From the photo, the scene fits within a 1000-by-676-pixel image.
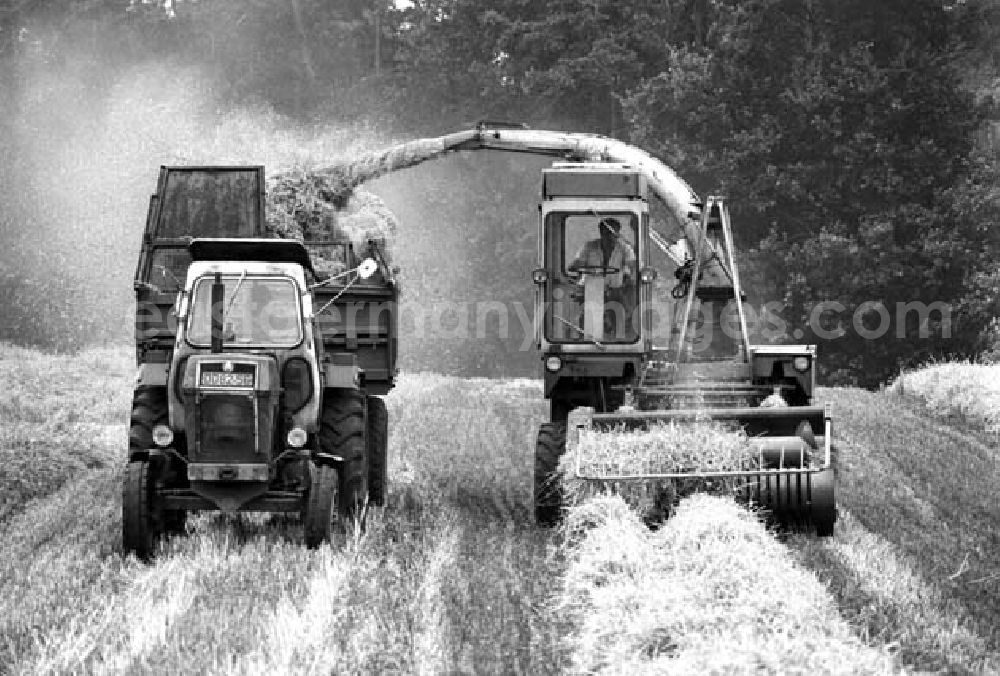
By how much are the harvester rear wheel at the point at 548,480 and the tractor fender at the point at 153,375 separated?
2.89 meters

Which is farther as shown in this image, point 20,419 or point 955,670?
point 20,419

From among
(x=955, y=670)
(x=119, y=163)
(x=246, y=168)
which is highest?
(x=119, y=163)

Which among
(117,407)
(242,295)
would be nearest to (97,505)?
(242,295)

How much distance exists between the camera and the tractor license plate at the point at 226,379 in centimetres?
1143

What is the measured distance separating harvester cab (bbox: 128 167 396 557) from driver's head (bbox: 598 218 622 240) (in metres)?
2.31

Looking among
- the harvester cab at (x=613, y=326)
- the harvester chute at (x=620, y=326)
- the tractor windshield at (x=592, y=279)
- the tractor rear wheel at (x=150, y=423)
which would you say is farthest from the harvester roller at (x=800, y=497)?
the tractor rear wheel at (x=150, y=423)

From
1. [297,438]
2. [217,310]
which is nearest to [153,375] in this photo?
[217,310]

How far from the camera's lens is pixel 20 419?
18625 millimetres

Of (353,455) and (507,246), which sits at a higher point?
(507,246)

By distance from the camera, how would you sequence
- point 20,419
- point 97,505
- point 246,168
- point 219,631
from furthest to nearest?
point 20,419 < point 246,168 < point 97,505 < point 219,631

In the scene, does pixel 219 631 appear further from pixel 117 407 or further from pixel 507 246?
pixel 507 246

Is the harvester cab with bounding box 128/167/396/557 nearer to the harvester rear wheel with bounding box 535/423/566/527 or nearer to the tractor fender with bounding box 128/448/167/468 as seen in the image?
the tractor fender with bounding box 128/448/167/468

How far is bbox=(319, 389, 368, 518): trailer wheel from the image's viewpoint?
39.8 feet

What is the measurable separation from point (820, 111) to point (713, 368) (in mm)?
22360
